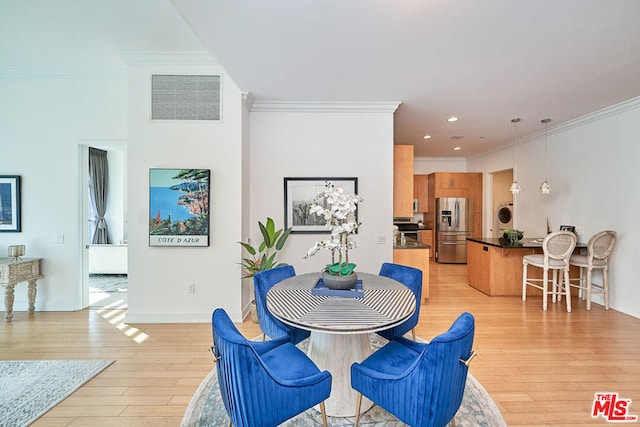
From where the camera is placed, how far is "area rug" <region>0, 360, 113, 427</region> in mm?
1937

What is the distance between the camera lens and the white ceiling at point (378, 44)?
2.03m

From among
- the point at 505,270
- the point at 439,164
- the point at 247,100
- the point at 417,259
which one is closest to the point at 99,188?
the point at 247,100

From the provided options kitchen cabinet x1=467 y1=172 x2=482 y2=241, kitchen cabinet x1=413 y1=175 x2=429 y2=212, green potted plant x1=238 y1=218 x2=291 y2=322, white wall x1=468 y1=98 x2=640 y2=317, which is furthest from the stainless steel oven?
green potted plant x1=238 y1=218 x2=291 y2=322

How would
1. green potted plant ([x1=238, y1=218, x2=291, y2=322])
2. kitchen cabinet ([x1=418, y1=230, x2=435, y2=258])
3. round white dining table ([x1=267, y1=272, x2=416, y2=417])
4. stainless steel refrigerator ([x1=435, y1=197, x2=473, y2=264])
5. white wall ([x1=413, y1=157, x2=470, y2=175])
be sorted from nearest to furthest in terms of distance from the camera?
round white dining table ([x1=267, y1=272, x2=416, y2=417]) < green potted plant ([x1=238, y1=218, x2=291, y2=322]) < stainless steel refrigerator ([x1=435, y1=197, x2=473, y2=264]) < kitchen cabinet ([x1=418, y1=230, x2=435, y2=258]) < white wall ([x1=413, y1=157, x2=470, y2=175])

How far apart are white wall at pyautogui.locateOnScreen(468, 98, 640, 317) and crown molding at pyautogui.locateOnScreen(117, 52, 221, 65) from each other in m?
5.46

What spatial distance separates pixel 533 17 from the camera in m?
2.06

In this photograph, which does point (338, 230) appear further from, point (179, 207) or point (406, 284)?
point (179, 207)

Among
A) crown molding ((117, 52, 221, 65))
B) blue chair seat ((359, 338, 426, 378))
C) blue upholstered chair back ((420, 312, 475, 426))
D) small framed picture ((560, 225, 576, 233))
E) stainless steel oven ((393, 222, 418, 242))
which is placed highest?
crown molding ((117, 52, 221, 65))

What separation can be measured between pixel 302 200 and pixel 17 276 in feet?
11.3

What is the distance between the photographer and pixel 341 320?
1.61m

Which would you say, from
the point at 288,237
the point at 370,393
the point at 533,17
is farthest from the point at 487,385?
the point at 533,17

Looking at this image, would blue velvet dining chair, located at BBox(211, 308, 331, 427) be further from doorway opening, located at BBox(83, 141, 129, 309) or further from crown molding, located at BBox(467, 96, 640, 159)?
crown molding, located at BBox(467, 96, 640, 159)

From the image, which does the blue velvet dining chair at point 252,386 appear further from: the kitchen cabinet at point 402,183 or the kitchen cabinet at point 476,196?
the kitchen cabinet at point 476,196

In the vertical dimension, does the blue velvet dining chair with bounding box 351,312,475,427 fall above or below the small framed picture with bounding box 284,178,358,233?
below
